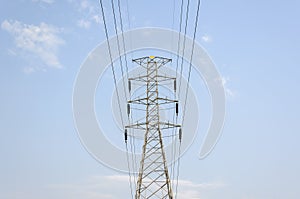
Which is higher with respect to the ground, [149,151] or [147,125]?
[147,125]

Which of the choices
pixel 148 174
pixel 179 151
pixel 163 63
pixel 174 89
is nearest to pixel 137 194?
pixel 148 174

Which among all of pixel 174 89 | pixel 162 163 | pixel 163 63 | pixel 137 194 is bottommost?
pixel 137 194

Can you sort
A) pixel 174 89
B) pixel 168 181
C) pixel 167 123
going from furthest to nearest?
pixel 174 89, pixel 167 123, pixel 168 181

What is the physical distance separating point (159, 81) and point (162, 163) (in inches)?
305

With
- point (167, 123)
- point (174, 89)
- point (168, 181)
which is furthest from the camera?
point (174, 89)

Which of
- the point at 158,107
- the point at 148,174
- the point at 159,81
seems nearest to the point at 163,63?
the point at 159,81

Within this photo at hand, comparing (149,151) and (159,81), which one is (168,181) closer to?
(149,151)

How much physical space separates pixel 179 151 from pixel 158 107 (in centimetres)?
523

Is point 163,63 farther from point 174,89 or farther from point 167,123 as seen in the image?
point 167,123

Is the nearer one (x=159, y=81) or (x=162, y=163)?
(x=162, y=163)

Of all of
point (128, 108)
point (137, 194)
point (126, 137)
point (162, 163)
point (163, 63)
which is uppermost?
point (163, 63)

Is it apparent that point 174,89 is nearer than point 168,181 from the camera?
No

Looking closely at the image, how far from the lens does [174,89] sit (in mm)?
32781

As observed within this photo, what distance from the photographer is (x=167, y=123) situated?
1193 inches
